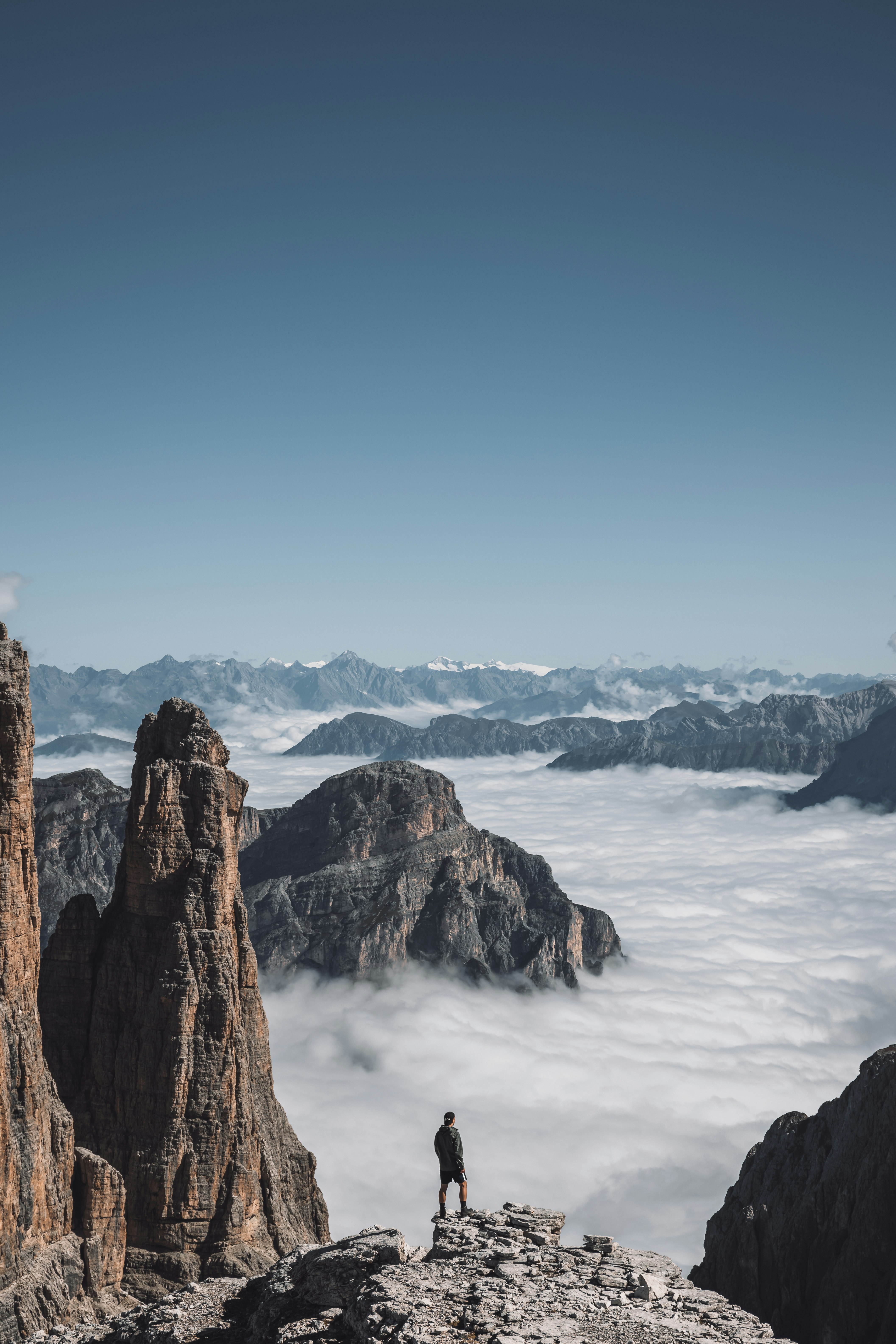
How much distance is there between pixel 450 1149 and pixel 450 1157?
0.36 metres

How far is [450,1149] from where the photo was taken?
3241 cm

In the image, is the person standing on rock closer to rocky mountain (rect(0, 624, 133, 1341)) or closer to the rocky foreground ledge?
the rocky foreground ledge

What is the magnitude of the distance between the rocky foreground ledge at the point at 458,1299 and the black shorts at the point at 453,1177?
3.59ft

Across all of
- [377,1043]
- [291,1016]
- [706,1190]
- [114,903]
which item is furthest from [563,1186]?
[114,903]

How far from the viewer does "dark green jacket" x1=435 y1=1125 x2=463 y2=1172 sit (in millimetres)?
32469

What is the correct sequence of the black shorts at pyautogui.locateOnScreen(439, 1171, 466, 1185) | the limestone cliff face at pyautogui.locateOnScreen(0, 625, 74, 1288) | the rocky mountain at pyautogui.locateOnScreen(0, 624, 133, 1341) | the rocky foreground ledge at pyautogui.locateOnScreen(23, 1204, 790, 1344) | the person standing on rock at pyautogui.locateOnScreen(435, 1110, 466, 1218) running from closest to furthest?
the rocky foreground ledge at pyautogui.locateOnScreen(23, 1204, 790, 1344)
the person standing on rock at pyautogui.locateOnScreen(435, 1110, 466, 1218)
the black shorts at pyautogui.locateOnScreen(439, 1171, 466, 1185)
the rocky mountain at pyautogui.locateOnScreen(0, 624, 133, 1341)
the limestone cliff face at pyautogui.locateOnScreen(0, 625, 74, 1288)

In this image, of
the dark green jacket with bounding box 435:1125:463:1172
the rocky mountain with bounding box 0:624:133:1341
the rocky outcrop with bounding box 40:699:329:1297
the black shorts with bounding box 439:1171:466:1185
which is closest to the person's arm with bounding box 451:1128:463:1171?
the dark green jacket with bounding box 435:1125:463:1172

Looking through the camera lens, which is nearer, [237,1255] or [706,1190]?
[237,1255]

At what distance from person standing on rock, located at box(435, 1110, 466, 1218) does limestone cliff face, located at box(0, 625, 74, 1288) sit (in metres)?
14.5

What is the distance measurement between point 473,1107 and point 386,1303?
163m

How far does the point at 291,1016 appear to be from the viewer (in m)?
189

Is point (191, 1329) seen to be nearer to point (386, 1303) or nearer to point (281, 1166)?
point (386, 1303)

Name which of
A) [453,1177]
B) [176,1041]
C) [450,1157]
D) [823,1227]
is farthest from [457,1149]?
[823,1227]

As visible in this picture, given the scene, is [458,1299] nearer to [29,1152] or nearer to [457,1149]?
[457,1149]
